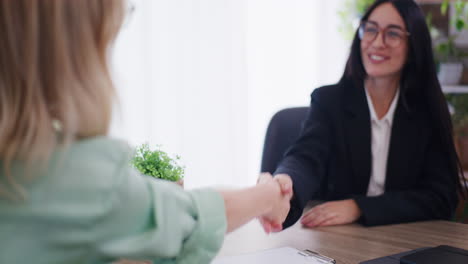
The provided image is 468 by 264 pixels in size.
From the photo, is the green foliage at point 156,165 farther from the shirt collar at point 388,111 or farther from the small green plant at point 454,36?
the small green plant at point 454,36

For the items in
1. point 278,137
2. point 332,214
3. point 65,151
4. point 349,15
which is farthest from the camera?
point 349,15

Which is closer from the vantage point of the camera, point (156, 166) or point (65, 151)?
point (65, 151)

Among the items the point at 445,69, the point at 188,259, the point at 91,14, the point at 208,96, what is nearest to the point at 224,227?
the point at 188,259

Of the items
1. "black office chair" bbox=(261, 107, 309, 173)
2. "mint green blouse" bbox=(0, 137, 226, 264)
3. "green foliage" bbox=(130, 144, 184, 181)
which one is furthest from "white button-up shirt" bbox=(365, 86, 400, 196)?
"mint green blouse" bbox=(0, 137, 226, 264)

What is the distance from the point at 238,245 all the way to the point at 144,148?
0.33 m

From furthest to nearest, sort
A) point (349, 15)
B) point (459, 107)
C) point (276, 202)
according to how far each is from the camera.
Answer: point (349, 15) < point (459, 107) < point (276, 202)

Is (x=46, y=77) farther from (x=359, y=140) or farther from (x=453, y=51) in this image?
(x=453, y=51)

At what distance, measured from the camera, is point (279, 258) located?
41.9 inches

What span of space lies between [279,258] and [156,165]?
0.36 meters

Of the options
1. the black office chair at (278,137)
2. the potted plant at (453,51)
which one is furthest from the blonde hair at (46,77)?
the potted plant at (453,51)

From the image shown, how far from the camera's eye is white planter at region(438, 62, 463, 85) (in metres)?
3.16

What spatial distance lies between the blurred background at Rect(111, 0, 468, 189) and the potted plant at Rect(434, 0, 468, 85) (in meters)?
0.19

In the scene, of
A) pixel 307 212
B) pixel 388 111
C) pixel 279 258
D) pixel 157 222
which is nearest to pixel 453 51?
pixel 388 111

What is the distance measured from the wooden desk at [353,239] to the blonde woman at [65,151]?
0.47 m
